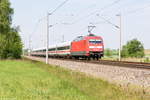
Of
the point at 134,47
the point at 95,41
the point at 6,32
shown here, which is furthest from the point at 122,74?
the point at 134,47

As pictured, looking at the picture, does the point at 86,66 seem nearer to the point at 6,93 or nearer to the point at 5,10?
the point at 6,93

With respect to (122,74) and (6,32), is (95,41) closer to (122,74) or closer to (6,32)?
(122,74)

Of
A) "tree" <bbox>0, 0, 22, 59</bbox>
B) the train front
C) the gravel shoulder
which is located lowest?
the gravel shoulder

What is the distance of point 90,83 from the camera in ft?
57.8

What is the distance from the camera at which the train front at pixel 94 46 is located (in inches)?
1473

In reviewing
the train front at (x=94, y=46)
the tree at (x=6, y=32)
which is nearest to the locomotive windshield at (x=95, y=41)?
the train front at (x=94, y=46)

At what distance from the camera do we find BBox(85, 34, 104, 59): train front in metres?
37.4

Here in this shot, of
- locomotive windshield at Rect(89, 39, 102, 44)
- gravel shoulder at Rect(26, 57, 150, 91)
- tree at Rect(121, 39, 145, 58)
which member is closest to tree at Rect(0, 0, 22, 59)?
locomotive windshield at Rect(89, 39, 102, 44)

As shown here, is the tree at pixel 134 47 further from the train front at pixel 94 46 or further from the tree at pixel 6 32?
the train front at pixel 94 46

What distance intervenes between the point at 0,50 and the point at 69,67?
92.4 feet

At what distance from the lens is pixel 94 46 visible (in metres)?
37.8

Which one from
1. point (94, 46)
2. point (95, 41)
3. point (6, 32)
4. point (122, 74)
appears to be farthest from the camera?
point (6, 32)

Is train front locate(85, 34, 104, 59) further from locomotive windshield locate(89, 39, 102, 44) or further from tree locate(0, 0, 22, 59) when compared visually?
tree locate(0, 0, 22, 59)

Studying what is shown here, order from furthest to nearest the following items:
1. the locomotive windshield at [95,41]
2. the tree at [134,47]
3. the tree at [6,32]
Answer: the tree at [134,47], the tree at [6,32], the locomotive windshield at [95,41]
